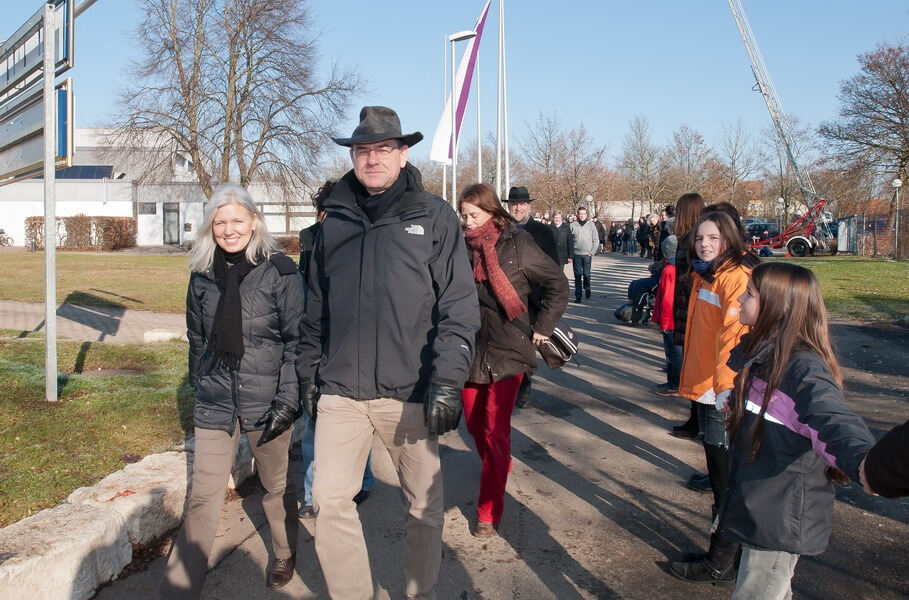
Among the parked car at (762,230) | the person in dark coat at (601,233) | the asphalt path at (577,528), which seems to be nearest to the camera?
the asphalt path at (577,528)

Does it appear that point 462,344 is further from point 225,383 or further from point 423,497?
point 225,383

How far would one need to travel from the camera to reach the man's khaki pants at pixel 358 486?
303 cm

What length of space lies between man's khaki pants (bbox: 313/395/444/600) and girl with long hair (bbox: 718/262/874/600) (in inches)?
46.1

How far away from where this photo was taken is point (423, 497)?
3145 mm

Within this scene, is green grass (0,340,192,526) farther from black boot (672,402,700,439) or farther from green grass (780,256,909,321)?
green grass (780,256,909,321)

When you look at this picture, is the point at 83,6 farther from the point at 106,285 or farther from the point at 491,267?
the point at 106,285

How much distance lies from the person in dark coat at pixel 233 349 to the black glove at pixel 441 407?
85 cm

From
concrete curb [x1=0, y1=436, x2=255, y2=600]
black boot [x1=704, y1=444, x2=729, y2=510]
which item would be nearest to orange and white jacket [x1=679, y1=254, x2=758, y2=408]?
black boot [x1=704, y1=444, x2=729, y2=510]

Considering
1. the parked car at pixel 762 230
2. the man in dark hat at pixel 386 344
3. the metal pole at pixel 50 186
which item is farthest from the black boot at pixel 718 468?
the parked car at pixel 762 230

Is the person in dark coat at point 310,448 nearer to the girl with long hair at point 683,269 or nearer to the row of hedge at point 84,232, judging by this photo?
the girl with long hair at point 683,269

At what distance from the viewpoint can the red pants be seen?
168 inches

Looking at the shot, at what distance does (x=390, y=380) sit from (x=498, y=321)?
1476 millimetres

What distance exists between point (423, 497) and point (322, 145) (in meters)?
31.8

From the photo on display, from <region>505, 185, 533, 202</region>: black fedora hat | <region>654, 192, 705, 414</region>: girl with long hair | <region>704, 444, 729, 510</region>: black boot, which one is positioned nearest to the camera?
<region>704, 444, 729, 510</region>: black boot
